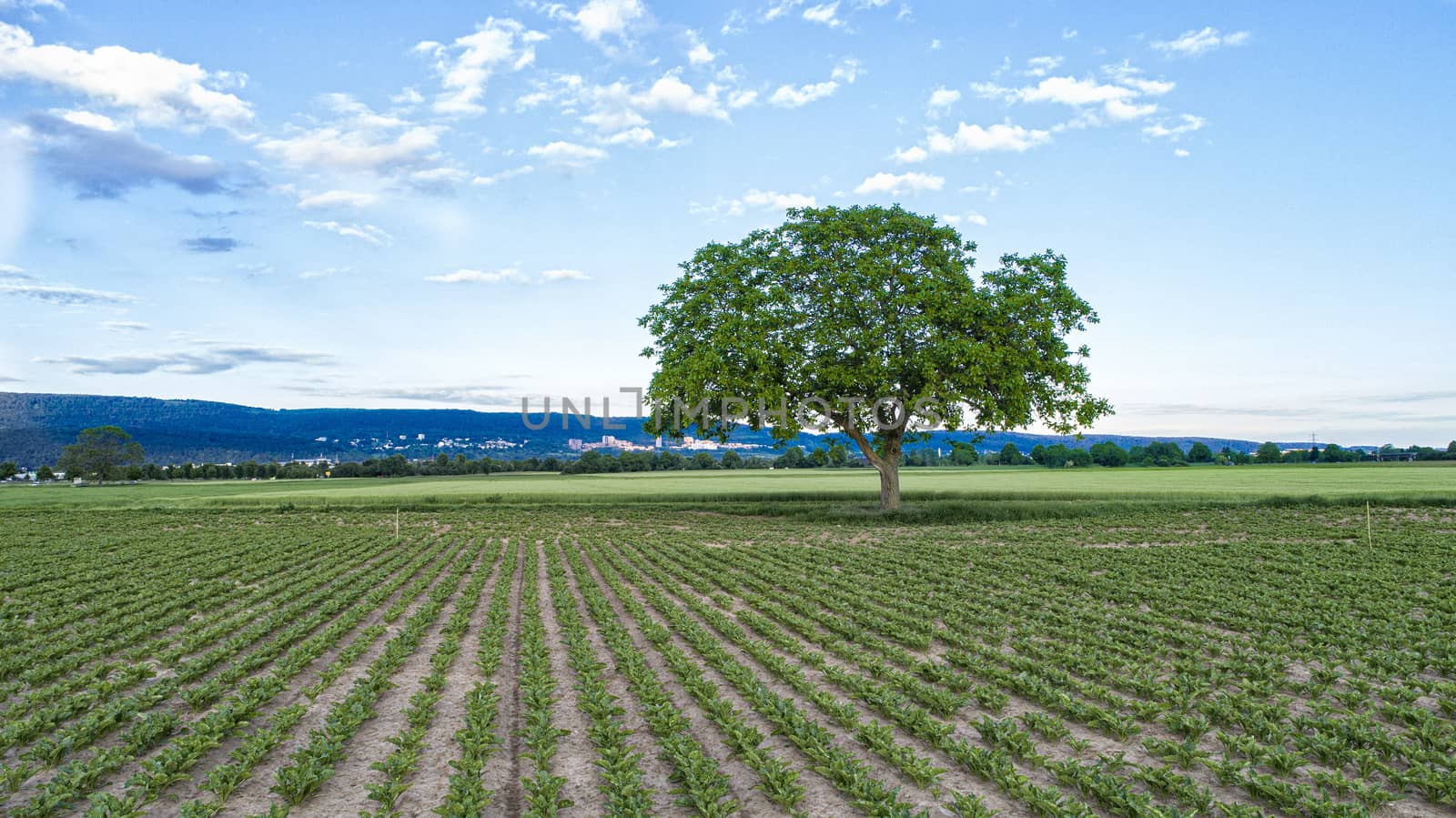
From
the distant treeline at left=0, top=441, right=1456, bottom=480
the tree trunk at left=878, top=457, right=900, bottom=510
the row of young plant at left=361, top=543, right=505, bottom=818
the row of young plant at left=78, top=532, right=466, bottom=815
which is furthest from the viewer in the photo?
the distant treeline at left=0, top=441, right=1456, bottom=480

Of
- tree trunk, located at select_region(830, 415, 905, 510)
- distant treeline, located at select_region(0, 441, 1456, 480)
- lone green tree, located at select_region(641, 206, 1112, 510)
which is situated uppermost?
lone green tree, located at select_region(641, 206, 1112, 510)

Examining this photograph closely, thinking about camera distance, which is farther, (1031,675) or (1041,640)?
(1041,640)

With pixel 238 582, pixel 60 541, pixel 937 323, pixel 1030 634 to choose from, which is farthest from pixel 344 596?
pixel 937 323

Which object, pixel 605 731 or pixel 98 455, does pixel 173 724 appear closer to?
pixel 605 731

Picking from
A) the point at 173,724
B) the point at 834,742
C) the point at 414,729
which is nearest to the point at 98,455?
the point at 173,724

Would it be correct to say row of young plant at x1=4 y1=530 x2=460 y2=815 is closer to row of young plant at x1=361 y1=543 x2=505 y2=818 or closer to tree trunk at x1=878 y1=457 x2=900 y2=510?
row of young plant at x1=361 y1=543 x2=505 y2=818

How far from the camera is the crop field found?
7121 mm

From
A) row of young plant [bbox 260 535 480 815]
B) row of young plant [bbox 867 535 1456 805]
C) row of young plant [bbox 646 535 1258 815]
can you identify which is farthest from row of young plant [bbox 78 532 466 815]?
row of young plant [bbox 867 535 1456 805]

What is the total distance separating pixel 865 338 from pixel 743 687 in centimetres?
2495

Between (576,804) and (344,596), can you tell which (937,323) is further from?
(576,804)

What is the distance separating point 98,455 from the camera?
102m

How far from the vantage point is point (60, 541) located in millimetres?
30781

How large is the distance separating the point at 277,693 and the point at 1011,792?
31.9ft

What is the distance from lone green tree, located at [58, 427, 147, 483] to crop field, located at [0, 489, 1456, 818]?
334 feet
